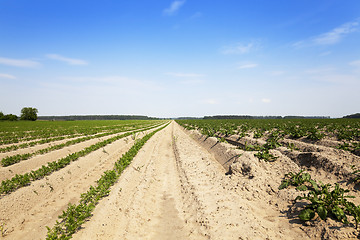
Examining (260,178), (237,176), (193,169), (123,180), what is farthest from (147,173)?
(260,178)

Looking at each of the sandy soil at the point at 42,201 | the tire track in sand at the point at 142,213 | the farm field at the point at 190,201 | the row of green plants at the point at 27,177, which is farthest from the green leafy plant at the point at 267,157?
the row of green plants at the point at 27,177

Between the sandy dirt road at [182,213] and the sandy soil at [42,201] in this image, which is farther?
the sandy soil at [42,201]

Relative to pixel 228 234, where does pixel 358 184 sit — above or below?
above

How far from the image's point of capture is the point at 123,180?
728 cm

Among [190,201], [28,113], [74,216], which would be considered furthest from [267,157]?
[28,113]

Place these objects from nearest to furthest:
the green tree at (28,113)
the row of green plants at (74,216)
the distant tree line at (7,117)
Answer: the row of green plants at (74,216) → the distant tree line at (7,117) → the green tree at (28,113)

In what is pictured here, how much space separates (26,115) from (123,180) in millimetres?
115233

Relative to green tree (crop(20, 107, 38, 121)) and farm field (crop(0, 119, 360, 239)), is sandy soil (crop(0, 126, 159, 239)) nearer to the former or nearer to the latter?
farm field (crop(0, 119, 360, 239))

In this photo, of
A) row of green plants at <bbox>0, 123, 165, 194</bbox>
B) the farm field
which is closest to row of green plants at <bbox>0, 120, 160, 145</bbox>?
row of green plants at <bbox>0, 123, 165, 194</bbox>

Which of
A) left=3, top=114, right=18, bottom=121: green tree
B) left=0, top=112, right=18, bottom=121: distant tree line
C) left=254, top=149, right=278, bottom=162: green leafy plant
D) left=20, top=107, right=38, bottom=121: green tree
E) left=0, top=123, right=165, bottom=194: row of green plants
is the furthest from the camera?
left=20, top=107, right=38, bottom=121: green tree

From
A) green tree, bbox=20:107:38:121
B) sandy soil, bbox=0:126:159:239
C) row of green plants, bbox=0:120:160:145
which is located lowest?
sandy soil, bbox=0:126:159:239

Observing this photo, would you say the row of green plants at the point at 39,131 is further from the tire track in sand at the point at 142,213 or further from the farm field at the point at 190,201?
the tire track in sand at the point at 142,213

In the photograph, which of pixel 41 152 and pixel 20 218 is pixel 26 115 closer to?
pixel 41 152

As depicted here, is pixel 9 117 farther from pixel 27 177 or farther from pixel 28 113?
pixel 27 177
